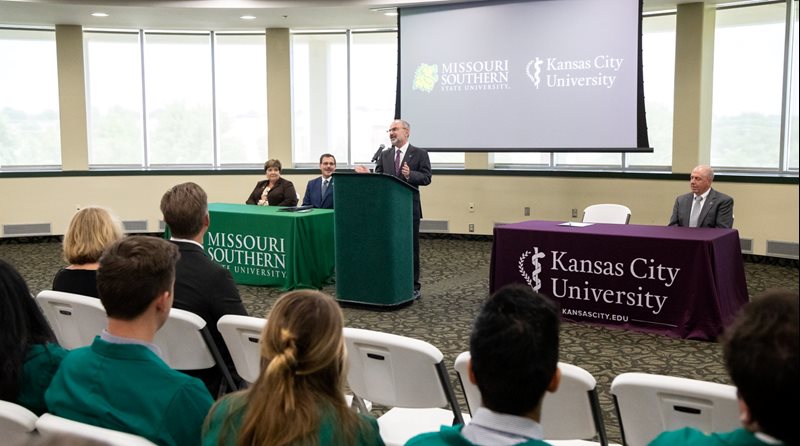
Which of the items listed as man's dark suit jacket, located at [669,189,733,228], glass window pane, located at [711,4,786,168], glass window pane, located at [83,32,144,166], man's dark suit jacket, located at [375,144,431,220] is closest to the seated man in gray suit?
man's dark suit jacket, located at [669,189,733,228]

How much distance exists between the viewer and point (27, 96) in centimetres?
1073

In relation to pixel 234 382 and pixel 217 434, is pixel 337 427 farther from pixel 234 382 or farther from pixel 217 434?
pixel 234 382

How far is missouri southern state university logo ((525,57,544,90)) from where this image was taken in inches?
316

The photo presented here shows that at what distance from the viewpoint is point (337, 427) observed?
5.29 feet

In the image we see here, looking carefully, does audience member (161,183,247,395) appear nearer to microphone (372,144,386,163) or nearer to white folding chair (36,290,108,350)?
white folding chair (36,290,108,350)

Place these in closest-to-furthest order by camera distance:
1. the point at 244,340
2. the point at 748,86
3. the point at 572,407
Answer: the point at 572,407 → the point at 244,340 → the point at 748,86

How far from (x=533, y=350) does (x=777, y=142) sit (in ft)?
27.8

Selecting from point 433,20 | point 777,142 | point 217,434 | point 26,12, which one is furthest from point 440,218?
point 217,434

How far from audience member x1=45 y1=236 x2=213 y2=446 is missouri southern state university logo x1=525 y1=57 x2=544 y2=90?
6.59m

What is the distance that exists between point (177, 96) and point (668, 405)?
10215mm

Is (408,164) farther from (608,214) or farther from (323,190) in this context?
(608,214)

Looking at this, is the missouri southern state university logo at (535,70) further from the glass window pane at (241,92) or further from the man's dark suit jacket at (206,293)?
the man's dark suit jacket at (206,293)

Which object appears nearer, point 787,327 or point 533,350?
point 787,327

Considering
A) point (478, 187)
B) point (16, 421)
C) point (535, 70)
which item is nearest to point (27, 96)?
point (478, 187)
